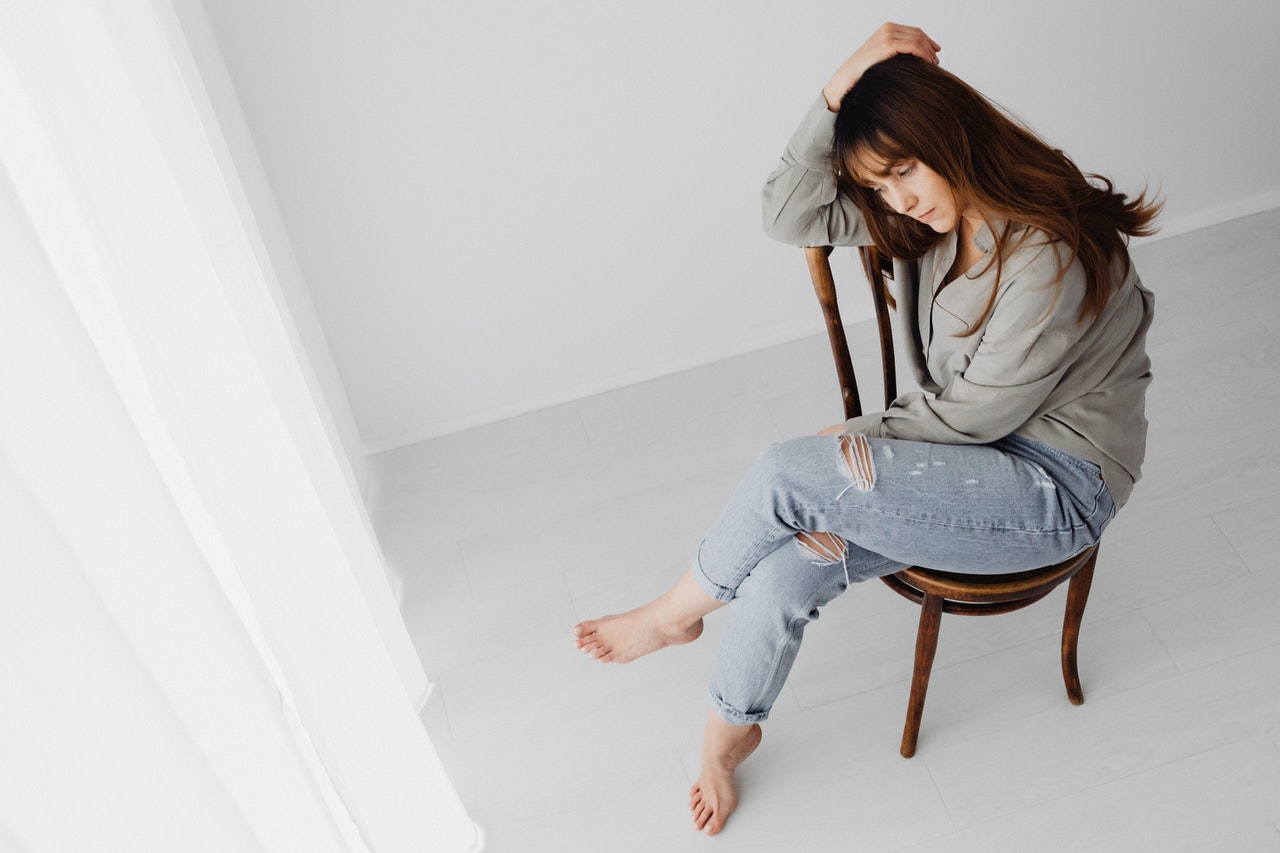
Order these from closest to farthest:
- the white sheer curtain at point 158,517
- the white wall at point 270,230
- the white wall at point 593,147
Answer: the white sheer curtain at point 158,517 < the white wall at point 270,230 < the white wall at point 593,147

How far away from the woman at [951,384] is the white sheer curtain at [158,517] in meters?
0.51

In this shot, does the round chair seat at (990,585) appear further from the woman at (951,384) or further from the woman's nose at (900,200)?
the woman's nose at (900,200)

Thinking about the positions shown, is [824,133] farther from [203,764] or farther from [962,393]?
[203,764]

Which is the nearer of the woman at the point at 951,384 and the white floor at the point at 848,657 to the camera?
the woman at the point at 951,384

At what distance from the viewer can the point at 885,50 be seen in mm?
1357

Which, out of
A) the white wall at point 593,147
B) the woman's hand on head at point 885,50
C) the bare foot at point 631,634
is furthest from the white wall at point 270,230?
the woman's hand on head at point 885,50

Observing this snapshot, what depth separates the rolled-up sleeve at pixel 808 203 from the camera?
4.98 ft

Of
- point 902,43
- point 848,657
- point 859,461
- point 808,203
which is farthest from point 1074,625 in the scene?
point 902,43

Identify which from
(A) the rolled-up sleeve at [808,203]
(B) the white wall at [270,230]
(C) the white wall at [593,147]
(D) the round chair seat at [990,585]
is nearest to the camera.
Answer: (D) the round chair seat at [990,585]

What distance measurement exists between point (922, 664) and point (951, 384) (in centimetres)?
40

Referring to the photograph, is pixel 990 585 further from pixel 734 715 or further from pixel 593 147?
pixel 593 147

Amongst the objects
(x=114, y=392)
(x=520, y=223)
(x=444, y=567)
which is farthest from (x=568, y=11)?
(x=114, y=392)

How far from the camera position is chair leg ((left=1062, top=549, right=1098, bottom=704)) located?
1573 mm

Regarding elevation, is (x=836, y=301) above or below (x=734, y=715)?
above
